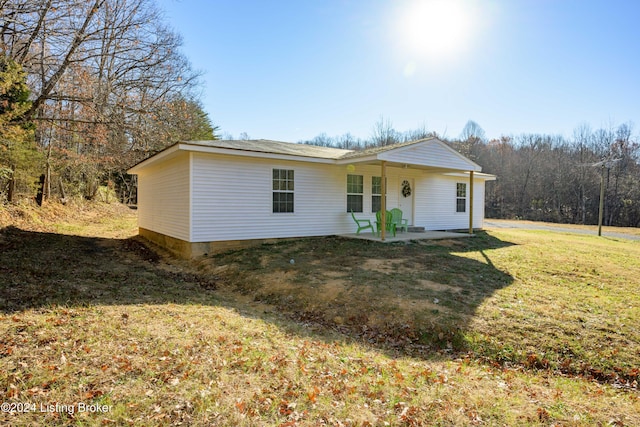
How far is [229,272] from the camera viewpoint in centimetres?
782

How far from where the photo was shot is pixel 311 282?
263 inches

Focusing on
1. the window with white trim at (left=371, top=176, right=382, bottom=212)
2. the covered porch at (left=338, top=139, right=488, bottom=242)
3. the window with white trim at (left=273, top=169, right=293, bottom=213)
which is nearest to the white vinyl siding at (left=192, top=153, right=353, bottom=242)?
the window with white trim at (left=273, top=169, right=293, bottom=213)

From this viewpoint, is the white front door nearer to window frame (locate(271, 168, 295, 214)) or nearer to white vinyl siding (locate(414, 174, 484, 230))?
white vinyl siding (locate(414, 174, 484, 230))

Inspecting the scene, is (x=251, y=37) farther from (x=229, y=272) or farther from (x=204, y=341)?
(x=204, y=341)

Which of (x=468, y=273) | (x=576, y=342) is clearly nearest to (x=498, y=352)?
(x=576, y=342)

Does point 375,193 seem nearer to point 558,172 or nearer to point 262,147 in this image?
point 262,147

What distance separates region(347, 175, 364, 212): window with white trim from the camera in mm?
11906

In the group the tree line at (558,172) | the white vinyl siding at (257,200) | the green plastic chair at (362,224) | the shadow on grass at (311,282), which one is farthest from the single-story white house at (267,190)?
the tree line at (558,172)

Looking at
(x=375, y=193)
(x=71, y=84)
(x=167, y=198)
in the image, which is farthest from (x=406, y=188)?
(x=71, y=84)

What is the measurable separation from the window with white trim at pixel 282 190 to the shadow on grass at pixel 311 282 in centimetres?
107

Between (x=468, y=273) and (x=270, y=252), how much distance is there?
15.4 feet

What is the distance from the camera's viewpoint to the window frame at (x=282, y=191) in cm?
1027

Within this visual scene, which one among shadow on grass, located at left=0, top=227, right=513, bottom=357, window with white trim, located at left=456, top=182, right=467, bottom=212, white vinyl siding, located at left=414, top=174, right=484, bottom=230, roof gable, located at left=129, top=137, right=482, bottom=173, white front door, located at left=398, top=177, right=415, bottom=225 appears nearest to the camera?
shadow on grass, located at left=0, top=227, right=513, bottom=357

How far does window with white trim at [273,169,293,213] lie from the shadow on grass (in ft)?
3.52
